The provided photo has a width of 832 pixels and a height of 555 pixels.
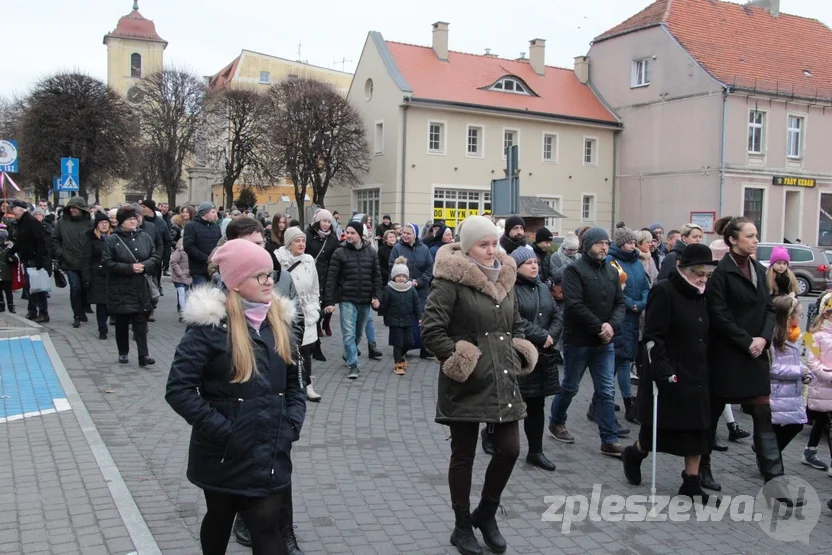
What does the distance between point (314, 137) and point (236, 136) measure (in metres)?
11.1

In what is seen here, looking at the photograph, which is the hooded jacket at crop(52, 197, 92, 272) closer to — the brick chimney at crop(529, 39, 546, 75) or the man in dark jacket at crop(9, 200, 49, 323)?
the man in dark jacket at crop(9, 200, 49, 323)

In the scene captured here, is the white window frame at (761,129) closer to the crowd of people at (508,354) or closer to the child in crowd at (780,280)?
the crowd of people at (508,354)

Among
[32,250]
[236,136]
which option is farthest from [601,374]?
[236,136]

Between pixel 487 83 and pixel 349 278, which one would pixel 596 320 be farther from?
pixel 487 83

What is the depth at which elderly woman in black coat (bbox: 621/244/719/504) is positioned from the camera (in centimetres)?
556

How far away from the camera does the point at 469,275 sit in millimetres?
4629

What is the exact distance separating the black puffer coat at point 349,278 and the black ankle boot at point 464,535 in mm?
5615

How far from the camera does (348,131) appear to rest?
38125 millimetres

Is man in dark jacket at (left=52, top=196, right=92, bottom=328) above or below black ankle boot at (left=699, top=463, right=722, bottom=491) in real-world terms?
above

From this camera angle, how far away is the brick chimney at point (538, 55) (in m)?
44.3

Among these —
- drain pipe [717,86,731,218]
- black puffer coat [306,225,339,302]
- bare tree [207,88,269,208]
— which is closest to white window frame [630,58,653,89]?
drain pipe [717,86,731,218]

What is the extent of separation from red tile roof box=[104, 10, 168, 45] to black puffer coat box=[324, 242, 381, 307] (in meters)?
79.0

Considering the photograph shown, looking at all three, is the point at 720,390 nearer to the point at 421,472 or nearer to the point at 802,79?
the point at 421,472

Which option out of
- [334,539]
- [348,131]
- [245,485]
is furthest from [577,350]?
[348,131]
